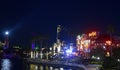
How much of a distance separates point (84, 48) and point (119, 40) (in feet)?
69.0

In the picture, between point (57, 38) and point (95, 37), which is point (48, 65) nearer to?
point (95, 37)

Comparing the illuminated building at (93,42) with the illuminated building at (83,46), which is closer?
the illuminated building at (93,42)

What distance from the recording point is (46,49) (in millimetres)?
199375

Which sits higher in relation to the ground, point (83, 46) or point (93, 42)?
point (93, 42)

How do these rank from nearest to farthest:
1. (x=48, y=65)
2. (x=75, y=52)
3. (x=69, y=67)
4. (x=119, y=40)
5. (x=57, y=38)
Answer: (x=69, y=67) → (x=48, y=65) → (x=119, y=40) → (x=75, y=52) → (x=57, y=38)

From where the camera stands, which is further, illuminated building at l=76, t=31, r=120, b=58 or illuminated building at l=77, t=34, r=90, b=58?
illuminated building at l=77, t=34, r=90, b=58

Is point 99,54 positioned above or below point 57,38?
below

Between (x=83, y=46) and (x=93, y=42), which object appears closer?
(x=93, y=42)

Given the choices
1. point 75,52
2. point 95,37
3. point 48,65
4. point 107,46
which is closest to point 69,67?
point 48,65

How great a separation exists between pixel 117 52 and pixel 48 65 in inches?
1886

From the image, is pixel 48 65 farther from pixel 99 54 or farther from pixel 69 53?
pixel 69 53

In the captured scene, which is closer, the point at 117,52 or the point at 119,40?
the point at 117,52

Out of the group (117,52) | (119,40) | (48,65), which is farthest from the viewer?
(119,40)

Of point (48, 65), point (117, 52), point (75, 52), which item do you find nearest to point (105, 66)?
point (117, 52)
